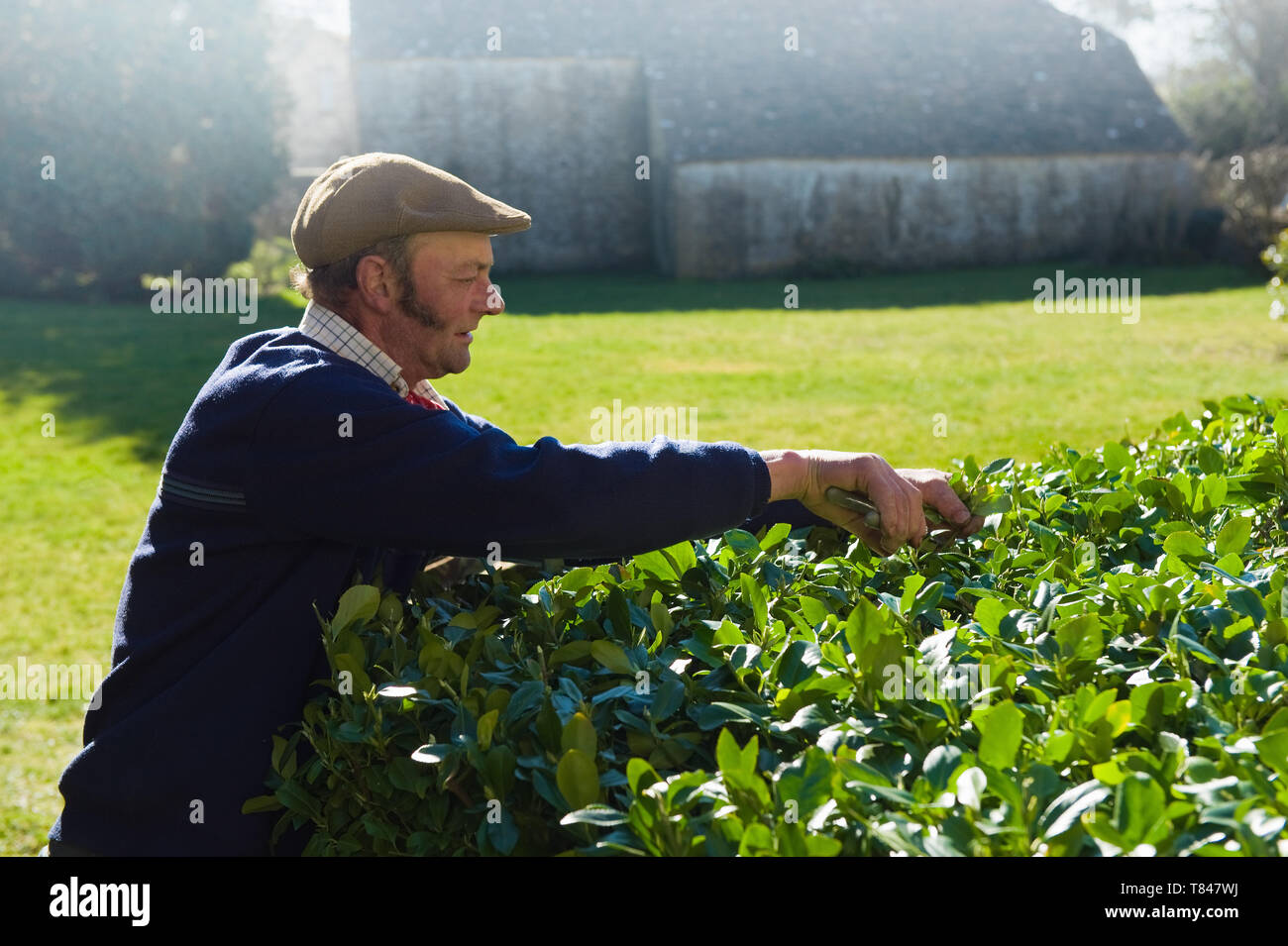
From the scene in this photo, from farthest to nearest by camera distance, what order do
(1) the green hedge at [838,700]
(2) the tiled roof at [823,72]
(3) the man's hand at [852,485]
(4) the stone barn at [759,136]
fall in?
(2) the tiled roof at [823,72] → (4) the stone barn at [759,136] → (3) the man's hand at [852,485] → (1) the green hedge at [838,700]

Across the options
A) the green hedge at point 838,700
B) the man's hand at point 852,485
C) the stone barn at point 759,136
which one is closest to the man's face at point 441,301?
the green hedge at point 838,700

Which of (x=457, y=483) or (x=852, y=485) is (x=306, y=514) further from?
(x=852, y=485)

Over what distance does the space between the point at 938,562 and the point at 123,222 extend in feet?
77.9

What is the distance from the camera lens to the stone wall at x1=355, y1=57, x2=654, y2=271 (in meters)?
28.0

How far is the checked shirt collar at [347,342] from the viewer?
7.86ft

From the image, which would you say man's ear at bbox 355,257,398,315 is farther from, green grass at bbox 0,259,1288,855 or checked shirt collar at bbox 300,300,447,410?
green grass at bbox 0,259,1288,855

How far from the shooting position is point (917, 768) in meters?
1.57

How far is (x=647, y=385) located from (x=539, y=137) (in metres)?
17.4

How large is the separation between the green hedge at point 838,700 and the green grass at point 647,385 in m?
1.34

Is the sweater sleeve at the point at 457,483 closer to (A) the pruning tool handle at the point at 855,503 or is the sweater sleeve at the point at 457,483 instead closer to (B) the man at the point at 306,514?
(B) the man at the point at 306,514

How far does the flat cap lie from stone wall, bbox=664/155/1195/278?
80.6 feet

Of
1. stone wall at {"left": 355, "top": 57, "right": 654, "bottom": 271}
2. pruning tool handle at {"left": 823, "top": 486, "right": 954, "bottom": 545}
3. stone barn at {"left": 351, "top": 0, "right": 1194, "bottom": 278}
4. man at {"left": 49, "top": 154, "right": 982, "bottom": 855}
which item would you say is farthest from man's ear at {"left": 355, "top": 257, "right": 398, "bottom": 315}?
stone wall at {"left": 355, "top": 57, "right": 654, "bottom": 271}

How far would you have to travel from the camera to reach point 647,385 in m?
12.9
